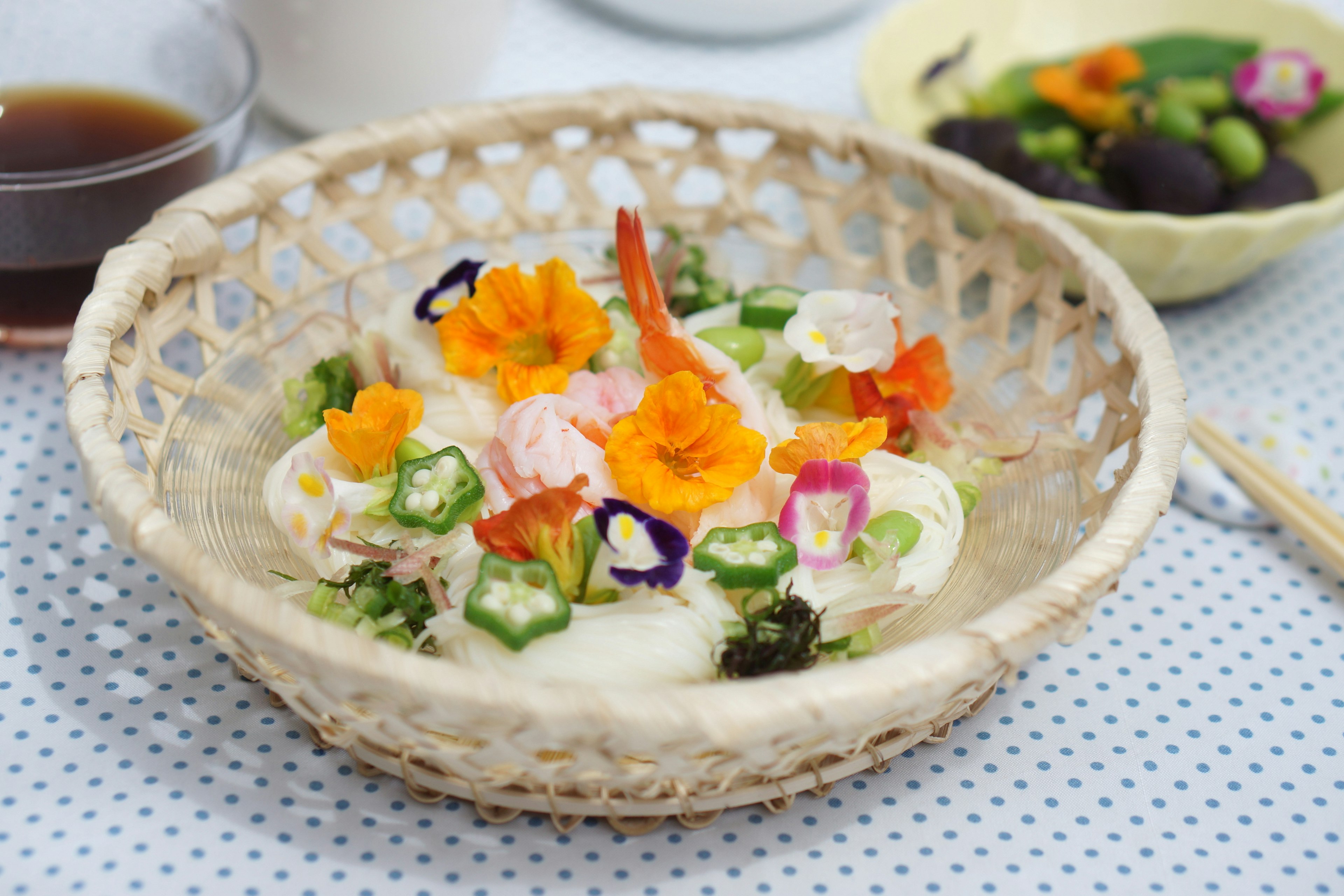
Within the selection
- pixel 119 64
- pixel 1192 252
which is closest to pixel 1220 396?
pixel 1192 252

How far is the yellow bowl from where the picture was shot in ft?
4.69

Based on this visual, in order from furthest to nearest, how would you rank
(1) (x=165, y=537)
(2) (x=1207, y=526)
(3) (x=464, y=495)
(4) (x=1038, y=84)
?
(4) (x=1038, y=84) < (2) (x=1207, y=526) < (3) (x=464, y=495) < (1) (x=165, y=537)

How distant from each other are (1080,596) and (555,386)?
1.81 feet

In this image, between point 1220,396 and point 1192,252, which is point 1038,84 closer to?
point 1192,252

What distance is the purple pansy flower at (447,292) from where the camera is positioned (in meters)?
1.16

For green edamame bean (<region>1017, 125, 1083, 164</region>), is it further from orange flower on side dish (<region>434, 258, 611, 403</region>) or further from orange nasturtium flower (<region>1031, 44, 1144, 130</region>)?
orange flower on side dish (<region>434, 258, 611, 403</region>)

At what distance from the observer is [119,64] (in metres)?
1.54

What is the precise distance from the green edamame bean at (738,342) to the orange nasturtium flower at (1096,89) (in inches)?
36.4

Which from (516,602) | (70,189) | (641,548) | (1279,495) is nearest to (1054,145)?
(1279,495)

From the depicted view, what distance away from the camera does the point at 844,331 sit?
1.14m

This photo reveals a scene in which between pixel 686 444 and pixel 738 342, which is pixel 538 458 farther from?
pixel 738 342

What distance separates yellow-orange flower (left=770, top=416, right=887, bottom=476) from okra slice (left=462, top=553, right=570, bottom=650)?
0.27 meters

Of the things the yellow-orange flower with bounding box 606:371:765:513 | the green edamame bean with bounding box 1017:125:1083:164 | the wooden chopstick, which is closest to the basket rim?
the yellow-orange flower with bounding box 606:371:765:513

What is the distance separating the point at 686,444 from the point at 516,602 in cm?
25
